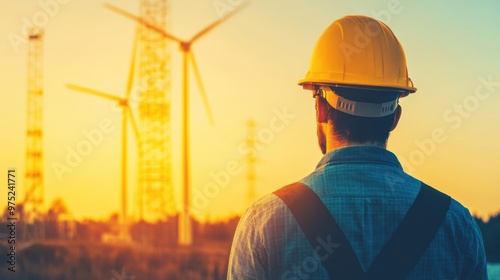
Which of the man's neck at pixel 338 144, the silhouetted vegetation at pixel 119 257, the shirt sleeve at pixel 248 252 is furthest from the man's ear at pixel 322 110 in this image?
the silhouetted vegetation at pixel 119 257

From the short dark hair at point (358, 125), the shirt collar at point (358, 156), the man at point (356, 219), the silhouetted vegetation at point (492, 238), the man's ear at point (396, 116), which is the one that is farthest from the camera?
the silhouetted vegetation at point (492, 238)

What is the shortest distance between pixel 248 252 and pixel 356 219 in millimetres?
481

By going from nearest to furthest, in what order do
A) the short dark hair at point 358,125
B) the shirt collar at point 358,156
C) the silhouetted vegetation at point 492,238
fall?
the shirt collar at point 358,156 < the short dark hair at point 358,125 < the silhouetted vegetation at point 492,238

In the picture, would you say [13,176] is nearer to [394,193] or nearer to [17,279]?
[17,279]

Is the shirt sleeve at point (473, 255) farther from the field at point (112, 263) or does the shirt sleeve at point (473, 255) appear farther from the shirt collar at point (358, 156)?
the field at point (112, 263)

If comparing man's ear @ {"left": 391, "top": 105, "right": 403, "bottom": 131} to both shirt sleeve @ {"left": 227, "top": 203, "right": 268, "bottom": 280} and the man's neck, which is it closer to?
the man's neck

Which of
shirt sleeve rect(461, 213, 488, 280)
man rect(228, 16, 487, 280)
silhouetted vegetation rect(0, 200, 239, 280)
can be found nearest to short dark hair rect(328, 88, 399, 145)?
man rect(228, 16, 487, 280)

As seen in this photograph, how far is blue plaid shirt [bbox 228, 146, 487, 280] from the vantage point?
4016 mm

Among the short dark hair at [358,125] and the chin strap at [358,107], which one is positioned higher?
the chin strap at [358,107]

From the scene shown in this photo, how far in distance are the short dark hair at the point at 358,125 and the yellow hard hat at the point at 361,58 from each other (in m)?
0.08

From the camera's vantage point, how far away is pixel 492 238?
23.1 meters

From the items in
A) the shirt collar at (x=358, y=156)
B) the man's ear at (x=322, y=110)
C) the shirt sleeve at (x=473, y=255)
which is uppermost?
the man's ear at (x=322, y=110)

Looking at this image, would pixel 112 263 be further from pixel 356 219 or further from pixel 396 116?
pixel 356 219

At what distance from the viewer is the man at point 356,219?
13.2 feet
